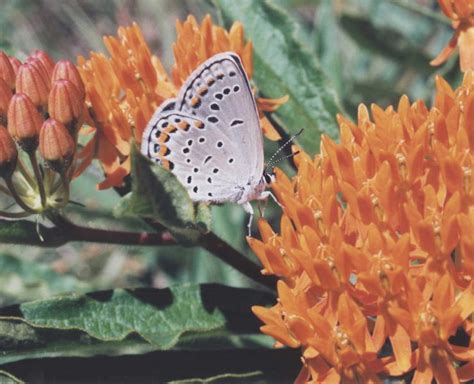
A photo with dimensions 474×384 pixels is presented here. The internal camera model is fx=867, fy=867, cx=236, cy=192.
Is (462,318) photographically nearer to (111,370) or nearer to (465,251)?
(465,251)

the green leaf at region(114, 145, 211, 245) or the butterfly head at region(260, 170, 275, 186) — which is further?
the butterfly head at region(260, 170, 275, 186)

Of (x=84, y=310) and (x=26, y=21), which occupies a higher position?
(x=26, y=21)

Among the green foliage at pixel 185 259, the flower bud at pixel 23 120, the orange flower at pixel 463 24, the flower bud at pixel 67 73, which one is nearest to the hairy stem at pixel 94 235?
the green foliage at pixel 185 259

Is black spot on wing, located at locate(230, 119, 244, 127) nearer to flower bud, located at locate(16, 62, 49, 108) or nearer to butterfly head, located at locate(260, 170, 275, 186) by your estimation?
butterfly head, located at locate(260, 170, 275, 186)

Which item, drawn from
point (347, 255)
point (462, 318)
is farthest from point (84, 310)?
point (462, 318)

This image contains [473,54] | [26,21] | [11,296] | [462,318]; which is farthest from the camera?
[26,21]

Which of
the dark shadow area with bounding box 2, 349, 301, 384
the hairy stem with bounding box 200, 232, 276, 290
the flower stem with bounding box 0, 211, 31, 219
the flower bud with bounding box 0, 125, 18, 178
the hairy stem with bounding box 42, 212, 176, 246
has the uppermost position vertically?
the flower bud with bounding box 0, 125, 18, 178

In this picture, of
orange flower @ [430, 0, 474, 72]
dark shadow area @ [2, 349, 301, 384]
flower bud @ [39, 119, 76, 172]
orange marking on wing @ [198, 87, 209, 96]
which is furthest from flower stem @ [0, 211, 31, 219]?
orange flower @ [430, 0, 474, 72]

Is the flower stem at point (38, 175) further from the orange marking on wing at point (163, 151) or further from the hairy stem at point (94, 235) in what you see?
the orange marking on wing at point (163, 151)
